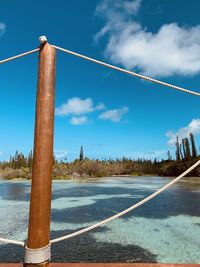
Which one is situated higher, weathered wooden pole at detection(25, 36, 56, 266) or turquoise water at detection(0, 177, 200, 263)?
weathered wooden pole at detection(25, 36, 56, 266)

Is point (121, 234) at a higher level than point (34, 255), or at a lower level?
lower

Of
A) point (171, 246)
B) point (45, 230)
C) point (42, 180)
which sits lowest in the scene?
point (171, 246)

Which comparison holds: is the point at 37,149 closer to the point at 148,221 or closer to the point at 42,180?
the point at 42,180

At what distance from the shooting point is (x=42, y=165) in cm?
198

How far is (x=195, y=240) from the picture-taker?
645 centimetres

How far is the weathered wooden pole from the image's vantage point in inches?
74.5

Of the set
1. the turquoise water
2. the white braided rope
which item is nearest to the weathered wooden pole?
the white braided rope

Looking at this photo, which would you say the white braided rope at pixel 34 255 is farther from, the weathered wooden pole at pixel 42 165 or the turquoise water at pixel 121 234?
the turquoise water at pixel 121 234

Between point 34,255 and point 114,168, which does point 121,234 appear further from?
point 114,168

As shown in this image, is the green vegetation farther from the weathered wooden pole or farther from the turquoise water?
the weathered wooden pole

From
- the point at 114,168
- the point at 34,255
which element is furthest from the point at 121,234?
the point at 114,168

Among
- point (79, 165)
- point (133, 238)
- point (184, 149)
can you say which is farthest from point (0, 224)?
point (184, 149)

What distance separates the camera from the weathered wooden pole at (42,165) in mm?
1893

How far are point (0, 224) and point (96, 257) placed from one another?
166 inches
